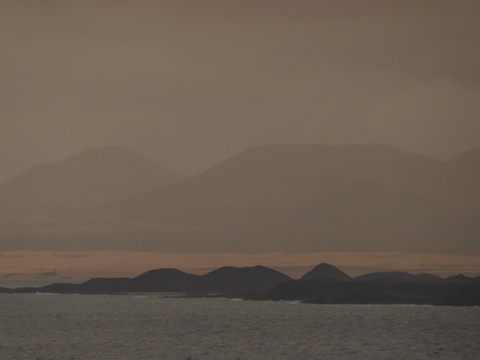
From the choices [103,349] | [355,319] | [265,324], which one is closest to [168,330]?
[265,324]

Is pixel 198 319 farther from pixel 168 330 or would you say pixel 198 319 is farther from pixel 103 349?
pixel 103 349

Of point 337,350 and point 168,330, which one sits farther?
point 168,330

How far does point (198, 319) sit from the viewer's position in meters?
186

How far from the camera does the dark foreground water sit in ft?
374

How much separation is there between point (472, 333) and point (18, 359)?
7703 cm

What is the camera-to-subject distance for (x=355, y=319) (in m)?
185

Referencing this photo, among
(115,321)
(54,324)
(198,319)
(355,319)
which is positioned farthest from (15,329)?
(355,319)

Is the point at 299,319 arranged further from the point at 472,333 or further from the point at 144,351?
the point at 144,351

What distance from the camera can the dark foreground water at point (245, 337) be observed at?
113875 mm

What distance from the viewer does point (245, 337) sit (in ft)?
456

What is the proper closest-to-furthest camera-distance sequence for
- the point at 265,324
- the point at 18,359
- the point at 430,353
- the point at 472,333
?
the point at 18,359 < the point at 430,353 < the point at 472,333 < the point at 265,324

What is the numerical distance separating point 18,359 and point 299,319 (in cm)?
8561

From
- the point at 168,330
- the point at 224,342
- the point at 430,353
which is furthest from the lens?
the point at 168,330

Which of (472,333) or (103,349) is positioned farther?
(472,333)
